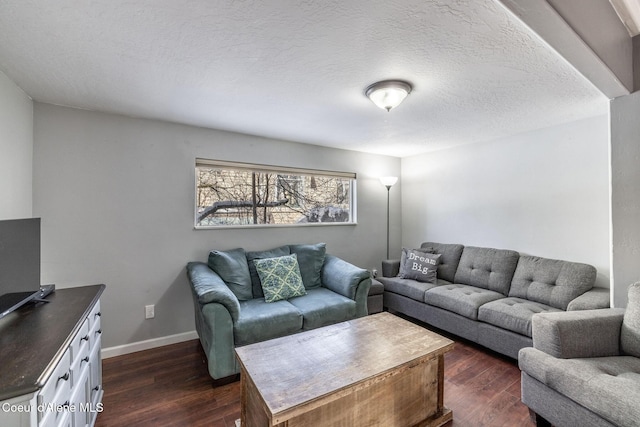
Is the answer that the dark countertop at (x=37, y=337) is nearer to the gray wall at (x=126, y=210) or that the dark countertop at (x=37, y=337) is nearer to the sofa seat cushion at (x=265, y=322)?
the gray wall at (x=126, y=210)

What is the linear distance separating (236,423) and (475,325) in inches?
84.4

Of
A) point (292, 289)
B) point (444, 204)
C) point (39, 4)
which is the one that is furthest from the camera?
point (444, 204)

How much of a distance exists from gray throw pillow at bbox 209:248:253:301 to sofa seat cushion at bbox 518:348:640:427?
2205mm

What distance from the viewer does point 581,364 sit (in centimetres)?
150

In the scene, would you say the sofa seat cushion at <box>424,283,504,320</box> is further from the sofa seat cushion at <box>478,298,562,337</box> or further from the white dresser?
the white dresser

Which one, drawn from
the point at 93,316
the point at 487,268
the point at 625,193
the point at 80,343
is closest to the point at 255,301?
the point at 93,316

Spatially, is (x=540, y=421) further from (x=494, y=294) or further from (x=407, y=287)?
(x=407, y=287)

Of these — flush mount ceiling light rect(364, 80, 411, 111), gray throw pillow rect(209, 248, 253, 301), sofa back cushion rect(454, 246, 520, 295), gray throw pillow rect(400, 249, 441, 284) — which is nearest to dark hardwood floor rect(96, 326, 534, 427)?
gray throw pillow rect(209, 248, 253, 301)

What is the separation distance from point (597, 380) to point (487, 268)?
1.79 meters

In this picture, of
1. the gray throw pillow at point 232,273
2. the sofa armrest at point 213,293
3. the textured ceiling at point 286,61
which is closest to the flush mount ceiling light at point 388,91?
the textured ceiling at point 286,61

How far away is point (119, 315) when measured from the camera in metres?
2.47

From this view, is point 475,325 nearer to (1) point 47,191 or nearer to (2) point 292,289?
(2) point 292,289

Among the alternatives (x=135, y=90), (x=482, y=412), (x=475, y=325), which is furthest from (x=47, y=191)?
(x=475, y=325)

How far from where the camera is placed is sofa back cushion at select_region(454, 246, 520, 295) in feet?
9.55
